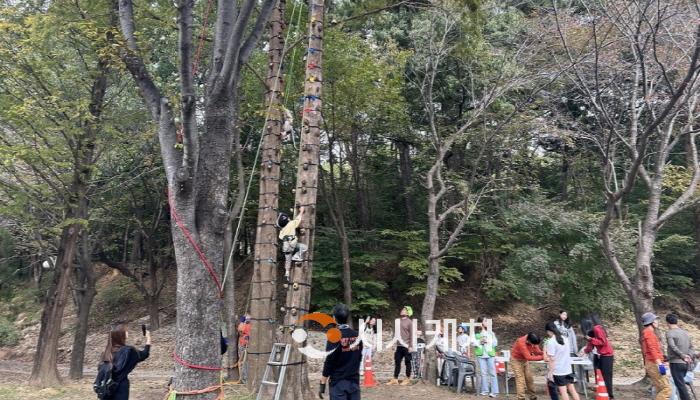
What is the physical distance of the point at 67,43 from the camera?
11.8 meters

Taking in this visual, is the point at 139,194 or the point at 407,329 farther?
the point at 139,194

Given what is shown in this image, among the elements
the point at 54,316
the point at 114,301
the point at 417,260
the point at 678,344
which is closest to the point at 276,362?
the point at 678,344

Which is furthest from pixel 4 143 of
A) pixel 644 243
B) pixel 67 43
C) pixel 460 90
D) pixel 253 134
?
pixel 644 243

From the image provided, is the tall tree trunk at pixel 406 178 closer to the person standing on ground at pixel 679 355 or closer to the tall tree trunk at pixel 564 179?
the tall tree trunk at pixel 564 179

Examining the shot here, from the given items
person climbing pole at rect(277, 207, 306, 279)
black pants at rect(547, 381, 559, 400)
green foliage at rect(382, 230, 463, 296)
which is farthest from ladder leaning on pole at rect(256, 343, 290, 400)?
green foliage at rect(382, 230, 463, 296)

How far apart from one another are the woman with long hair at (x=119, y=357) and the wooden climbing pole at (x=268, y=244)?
3334 mm

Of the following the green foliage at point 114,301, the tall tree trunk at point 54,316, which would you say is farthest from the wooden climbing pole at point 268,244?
the green foliage at point 114,301

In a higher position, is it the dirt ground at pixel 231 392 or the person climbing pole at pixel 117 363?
the person climbing pole at pixel 117 363

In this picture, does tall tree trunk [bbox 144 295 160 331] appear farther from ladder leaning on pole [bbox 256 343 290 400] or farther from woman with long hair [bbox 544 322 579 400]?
woman with long hair [bbox 544 322 579 400]

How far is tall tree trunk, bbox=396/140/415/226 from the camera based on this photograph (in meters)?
20.8

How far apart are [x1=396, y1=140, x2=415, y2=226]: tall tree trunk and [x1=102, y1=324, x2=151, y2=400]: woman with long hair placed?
1600 centimetres

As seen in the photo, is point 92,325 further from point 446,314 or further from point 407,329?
point 407,329

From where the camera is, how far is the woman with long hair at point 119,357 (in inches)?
200

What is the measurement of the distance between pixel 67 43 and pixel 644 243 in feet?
44.6
